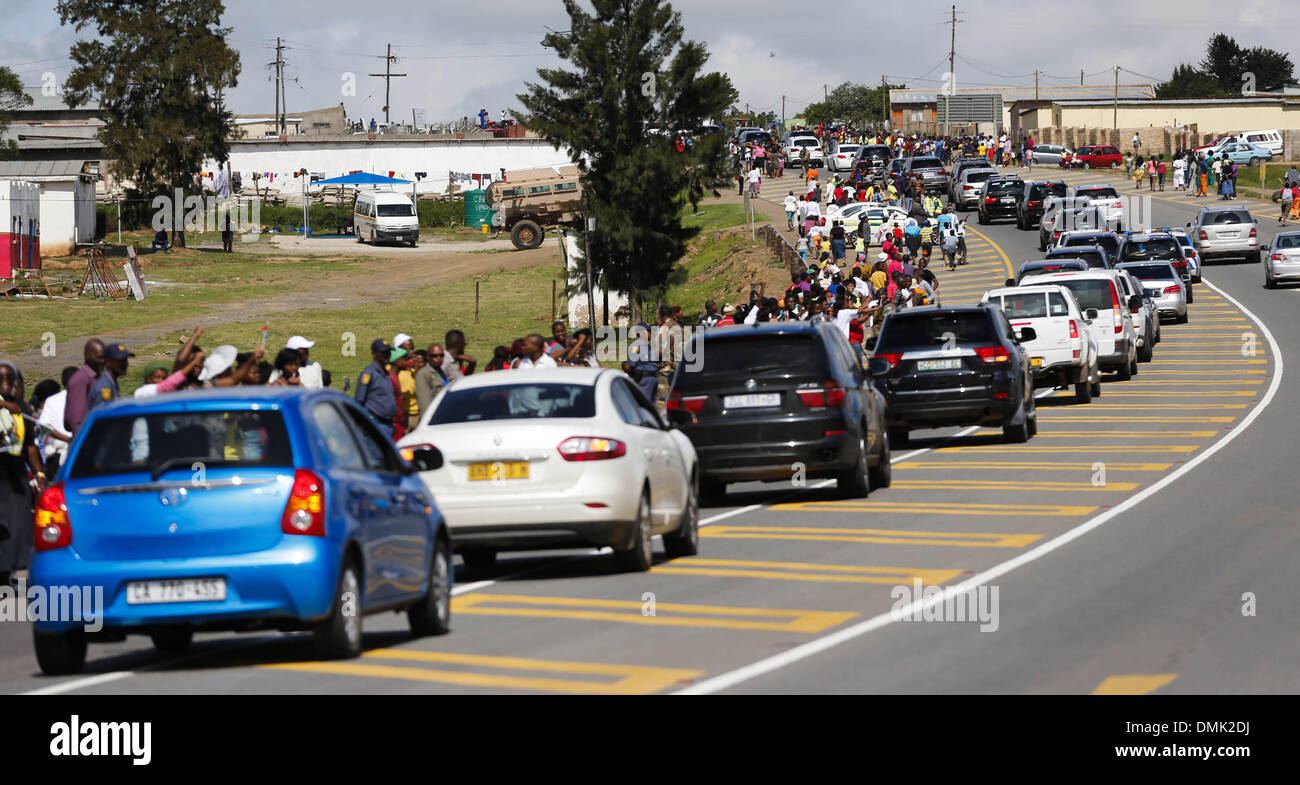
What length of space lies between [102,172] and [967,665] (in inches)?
3605

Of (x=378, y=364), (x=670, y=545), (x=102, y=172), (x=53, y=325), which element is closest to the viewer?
(x=670, y=545)

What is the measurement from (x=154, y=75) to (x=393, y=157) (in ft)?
103

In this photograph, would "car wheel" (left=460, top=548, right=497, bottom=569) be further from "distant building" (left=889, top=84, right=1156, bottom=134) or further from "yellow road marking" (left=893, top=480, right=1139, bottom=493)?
"distant building" (left=889, top=84, right=1156, bottom=134)

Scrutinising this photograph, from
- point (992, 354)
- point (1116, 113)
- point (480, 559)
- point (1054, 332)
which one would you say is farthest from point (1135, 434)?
point (1116, 113)

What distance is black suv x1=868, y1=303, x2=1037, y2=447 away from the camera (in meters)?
23.6

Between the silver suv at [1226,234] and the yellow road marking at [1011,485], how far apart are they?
3900 centimetres

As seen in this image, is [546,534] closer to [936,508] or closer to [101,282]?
[936,508]

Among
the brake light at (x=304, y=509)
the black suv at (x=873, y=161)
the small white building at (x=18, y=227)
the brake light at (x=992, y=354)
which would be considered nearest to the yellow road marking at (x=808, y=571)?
the brake light at (x=304, y=509)

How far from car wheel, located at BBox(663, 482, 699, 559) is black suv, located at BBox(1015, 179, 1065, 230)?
52.6m

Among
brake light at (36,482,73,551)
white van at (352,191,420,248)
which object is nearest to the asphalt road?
brake light at (36,482,73,551)

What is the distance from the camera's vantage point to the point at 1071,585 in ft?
42.0

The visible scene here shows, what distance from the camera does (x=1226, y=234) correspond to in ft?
186
